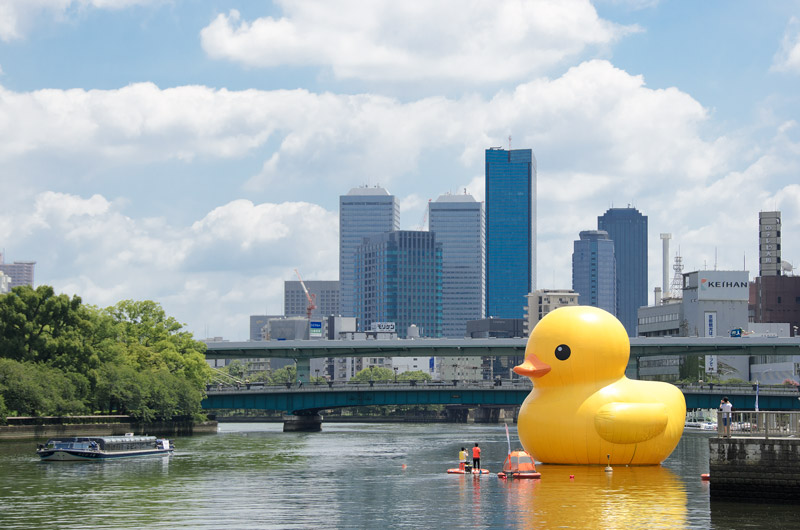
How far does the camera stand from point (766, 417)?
4312cm

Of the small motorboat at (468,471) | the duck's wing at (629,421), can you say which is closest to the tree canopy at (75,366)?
the small motorboat at (468,471)

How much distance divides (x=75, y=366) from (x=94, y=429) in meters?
6.79

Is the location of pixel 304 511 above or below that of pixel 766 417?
below

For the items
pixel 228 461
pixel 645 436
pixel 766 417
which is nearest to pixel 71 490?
pixel 228 461

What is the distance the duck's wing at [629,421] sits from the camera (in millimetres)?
54156

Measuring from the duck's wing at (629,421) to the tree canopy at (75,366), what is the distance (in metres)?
57.0

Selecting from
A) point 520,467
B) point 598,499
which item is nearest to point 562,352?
point 520,467

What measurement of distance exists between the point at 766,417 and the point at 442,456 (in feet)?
125

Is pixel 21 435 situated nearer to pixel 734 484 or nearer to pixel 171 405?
pixel 171 405

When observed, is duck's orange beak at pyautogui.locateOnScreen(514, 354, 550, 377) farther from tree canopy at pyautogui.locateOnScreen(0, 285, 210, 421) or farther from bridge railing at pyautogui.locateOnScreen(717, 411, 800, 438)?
tree canopy at pyautogui.locateOnScreen(0, 285, 210, 421)

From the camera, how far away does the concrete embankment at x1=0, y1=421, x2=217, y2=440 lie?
96.4m

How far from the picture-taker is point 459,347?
5901 inches

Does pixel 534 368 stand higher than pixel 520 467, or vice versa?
pixel 534 368

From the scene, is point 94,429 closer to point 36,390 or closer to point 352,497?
point 36,390
